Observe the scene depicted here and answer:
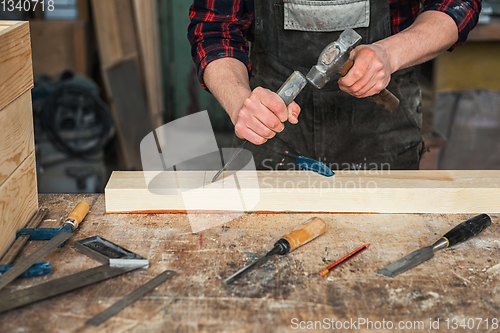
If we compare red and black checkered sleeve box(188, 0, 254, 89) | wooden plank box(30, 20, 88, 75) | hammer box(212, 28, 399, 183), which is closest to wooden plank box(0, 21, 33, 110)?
Result: red and black checkered sleeve box(188, 0, 254, 89)

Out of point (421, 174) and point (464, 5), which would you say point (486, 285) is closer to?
point (421, 174)

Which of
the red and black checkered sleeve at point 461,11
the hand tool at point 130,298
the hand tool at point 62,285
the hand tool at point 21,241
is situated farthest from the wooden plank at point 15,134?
the red and black checkered sleeve at point 461,11

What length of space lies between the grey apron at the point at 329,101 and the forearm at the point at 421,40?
0.65 ft

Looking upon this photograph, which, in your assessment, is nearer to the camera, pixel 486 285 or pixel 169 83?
pixel 486 285

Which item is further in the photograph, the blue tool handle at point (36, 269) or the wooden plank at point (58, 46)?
the wooden plank at point (58, 46)

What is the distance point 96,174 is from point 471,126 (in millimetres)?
2785

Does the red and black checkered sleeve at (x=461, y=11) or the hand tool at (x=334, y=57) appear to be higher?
the red and black checkered sleeve at (x=461, y=11)

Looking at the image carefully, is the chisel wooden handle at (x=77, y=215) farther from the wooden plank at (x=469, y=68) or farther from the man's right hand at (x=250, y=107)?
the wooden plank at (x=469, y=68)

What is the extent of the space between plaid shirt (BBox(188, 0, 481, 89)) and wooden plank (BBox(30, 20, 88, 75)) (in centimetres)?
247

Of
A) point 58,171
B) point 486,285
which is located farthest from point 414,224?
point 58,171

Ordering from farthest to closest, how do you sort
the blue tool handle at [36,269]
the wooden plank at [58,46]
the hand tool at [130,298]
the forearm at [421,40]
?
the wooden plank at [58,46] < the forearm at [421,40] < the blue tool handle at [36,269] < the hand tool at [130,298]

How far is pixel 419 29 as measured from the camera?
1.45m

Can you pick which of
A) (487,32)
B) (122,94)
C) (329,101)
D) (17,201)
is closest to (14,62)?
(17,201)

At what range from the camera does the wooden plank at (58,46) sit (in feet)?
12.0
